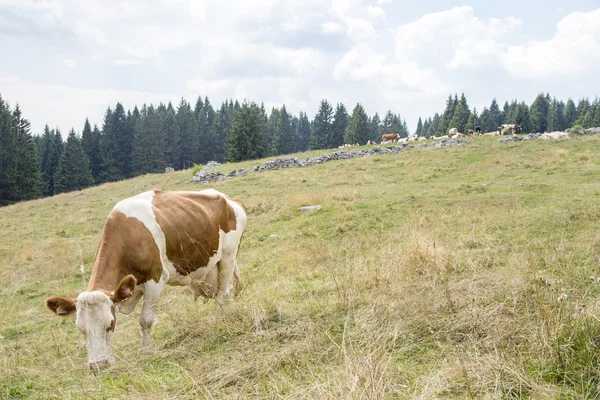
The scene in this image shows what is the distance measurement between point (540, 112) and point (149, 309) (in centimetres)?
10181

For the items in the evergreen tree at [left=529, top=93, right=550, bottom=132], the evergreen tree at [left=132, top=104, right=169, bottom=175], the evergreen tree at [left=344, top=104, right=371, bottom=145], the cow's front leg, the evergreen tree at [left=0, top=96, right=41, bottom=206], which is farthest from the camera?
the evergreen tree at [left=529, top=93, right=550, bottom=132]

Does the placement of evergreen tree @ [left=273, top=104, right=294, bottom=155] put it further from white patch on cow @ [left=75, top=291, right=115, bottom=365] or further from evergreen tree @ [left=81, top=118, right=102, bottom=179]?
white patch on cow @ [left=75, top=291, right=115, bottom=365]

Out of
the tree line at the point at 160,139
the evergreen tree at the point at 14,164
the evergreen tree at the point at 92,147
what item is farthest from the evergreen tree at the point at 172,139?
the evergreen tree at the point at 14,164

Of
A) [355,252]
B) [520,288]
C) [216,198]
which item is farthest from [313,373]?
[355,252]

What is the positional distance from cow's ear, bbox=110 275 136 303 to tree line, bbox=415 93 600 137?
68747mm

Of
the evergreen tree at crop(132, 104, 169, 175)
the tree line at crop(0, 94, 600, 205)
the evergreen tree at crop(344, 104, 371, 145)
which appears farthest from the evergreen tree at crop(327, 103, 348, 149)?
the evergreen tree at crop(132, 104, 169, 175)

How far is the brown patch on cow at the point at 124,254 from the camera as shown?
4.61 metres

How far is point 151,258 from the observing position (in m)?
5.06

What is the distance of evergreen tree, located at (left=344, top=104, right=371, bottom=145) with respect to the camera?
240ft

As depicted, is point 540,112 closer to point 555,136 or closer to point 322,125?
point 322,125

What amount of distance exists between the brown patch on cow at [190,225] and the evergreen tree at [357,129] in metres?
68.4

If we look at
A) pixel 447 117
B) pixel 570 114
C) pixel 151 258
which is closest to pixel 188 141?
pixel 447 117

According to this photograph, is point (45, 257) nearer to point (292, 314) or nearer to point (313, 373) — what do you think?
point (292, 314)

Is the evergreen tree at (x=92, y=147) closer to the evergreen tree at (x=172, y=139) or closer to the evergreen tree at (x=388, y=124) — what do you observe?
the evergreen tree at (x=172, y=139)
